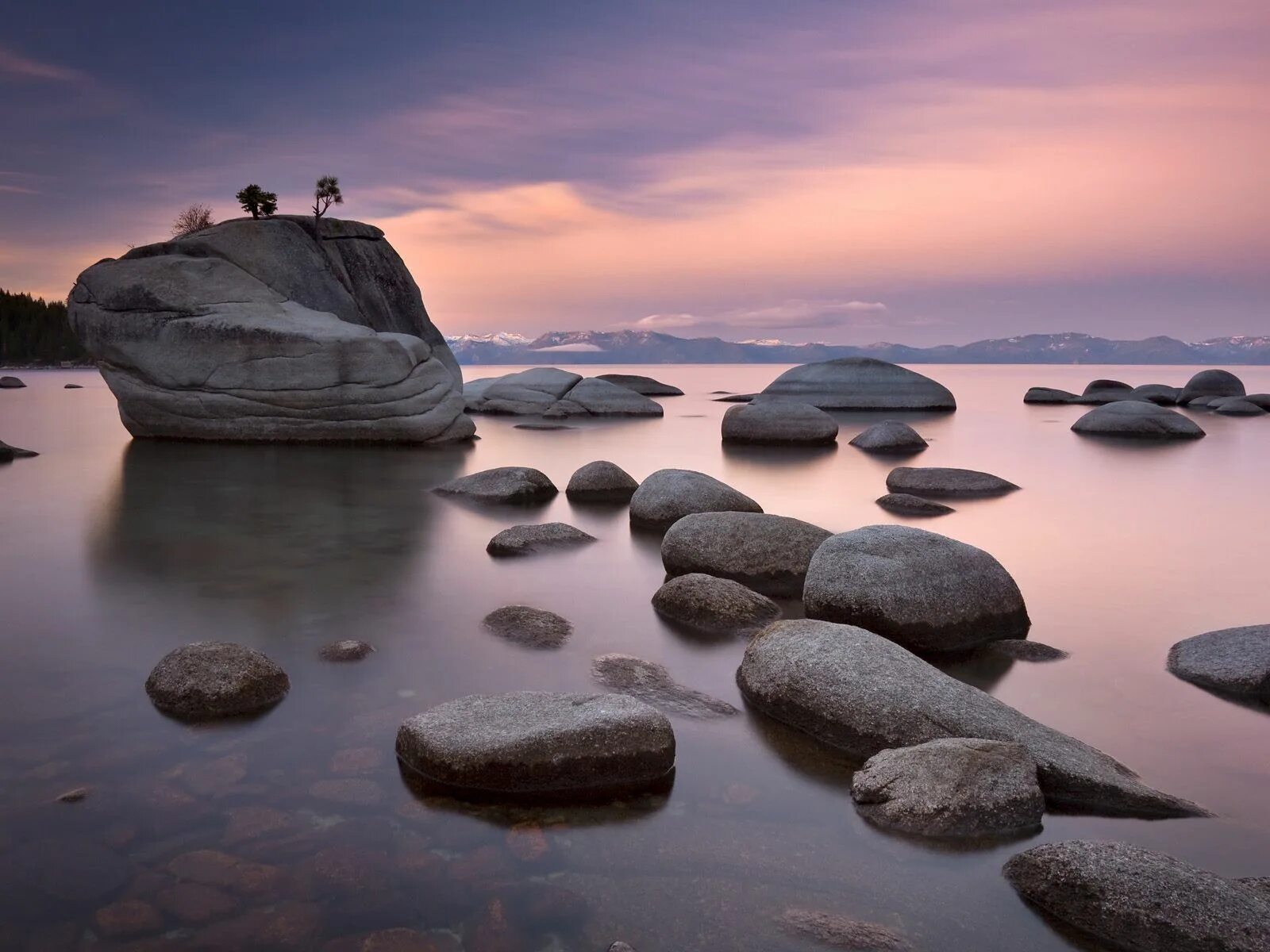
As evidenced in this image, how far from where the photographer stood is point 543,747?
4559 millimetres

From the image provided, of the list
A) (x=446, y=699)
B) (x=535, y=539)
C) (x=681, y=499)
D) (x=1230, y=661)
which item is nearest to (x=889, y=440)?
(x=681, y=499)

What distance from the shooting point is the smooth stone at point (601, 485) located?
13.5 meters

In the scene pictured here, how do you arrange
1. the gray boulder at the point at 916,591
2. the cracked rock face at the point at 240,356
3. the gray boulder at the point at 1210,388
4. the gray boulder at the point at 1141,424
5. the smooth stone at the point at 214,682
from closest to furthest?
the smooth stone at the point at 214,682 → the gray boulder at the point at 916,591 → the cracked rock face at the point at 240,356 → the gray boulder at the point at 1141,424 → the gray boulder at the point at 1210,388

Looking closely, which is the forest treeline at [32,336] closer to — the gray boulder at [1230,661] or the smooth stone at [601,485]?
the smooth stone at [601,485]

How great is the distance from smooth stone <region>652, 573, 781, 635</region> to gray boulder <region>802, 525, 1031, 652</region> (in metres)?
0.40

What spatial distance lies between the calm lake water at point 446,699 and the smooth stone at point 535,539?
24cm

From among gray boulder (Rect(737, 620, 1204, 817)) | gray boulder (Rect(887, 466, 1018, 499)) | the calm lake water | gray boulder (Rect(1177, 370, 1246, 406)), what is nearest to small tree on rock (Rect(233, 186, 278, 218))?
the calm lake water

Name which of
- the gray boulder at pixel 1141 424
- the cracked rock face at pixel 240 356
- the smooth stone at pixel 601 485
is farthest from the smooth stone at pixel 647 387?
the smooth stone at pixel 601 485

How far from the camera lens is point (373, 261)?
82.5ft

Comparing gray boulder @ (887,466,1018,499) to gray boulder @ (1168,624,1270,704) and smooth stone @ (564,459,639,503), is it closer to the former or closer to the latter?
smooth stone @ (564,459,639,503)

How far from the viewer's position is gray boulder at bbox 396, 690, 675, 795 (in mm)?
4535

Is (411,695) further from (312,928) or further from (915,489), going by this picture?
(915,489)

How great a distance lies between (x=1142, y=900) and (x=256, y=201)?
24.6 metres

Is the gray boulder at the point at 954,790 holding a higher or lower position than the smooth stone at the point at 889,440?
higher
